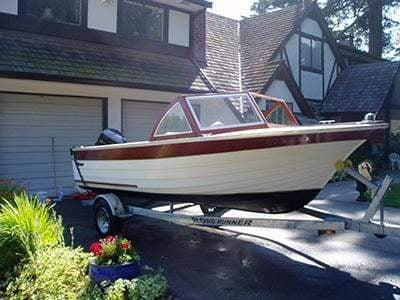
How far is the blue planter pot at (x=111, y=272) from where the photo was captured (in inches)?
194

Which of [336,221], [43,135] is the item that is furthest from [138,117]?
[336,221]

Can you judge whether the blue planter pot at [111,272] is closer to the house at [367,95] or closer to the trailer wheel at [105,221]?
the trailer wheel at [105,221]

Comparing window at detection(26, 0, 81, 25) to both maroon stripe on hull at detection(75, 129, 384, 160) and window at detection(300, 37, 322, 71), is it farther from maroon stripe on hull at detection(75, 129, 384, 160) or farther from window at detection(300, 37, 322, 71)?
window at detection(300, 37, 322, 71)

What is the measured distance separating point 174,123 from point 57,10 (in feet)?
22.6

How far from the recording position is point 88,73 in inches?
443

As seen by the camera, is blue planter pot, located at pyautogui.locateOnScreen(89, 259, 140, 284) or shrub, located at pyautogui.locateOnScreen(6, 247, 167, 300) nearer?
shrub, located at pyautogui.locateOnScreen(6, 247, 167, 300)

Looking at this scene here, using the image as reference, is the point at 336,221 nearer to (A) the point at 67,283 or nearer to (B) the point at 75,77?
(A) the point at 67,283

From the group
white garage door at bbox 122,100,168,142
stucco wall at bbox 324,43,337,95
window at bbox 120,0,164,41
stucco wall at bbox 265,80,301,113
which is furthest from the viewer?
stucco wall at bbox 324,43,337,95

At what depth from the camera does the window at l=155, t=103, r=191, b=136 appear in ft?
22.5

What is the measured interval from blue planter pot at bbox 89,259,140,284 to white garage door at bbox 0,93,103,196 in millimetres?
6939

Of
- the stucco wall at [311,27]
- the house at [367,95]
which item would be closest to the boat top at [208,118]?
the house at [367,95]

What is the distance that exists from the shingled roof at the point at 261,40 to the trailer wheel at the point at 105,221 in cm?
1028

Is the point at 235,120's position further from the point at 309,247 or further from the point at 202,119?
the point at 309,247

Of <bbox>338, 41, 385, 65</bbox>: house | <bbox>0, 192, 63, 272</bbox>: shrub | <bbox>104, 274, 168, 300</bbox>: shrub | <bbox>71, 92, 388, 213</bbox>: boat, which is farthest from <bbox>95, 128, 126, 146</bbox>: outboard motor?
<bbox>338, 41, 385, 65</bbox>: house
